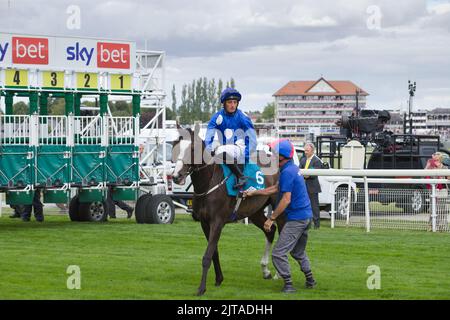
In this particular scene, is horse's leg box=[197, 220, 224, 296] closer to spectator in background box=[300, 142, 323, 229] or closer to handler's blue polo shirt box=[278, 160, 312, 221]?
handler's blue polo shirt box=[278, 160, 312, 221]

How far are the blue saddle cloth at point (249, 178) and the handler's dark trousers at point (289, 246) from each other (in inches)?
33.0

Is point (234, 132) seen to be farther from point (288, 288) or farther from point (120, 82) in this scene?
point (120, 82)

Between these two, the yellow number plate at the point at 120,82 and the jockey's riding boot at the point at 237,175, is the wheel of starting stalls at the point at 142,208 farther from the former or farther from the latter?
the jockey's riding boot at the point at 237,175

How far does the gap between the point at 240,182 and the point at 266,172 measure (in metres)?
0.99

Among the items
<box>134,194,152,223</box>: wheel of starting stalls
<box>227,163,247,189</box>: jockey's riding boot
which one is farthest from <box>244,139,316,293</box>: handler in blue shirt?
<box>134,194,152,223</box>: wheel of starting stalls

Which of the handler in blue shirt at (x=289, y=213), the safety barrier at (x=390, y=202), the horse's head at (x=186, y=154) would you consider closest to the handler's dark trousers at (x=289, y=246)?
the handler in blue shirt at (x=289, y=213)

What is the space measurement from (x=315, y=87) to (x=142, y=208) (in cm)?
17149

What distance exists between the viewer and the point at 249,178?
11766 millimetres

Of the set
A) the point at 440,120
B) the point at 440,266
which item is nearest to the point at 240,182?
the point at 440,266

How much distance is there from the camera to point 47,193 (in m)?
18.6

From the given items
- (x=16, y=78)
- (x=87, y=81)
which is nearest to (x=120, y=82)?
(x=87, y=81)
